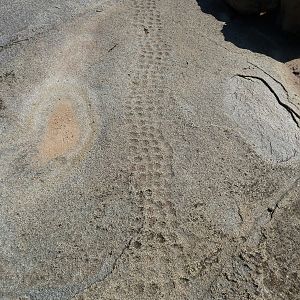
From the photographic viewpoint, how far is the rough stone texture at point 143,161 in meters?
3.42

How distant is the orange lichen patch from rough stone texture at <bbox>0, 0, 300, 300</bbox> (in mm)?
12

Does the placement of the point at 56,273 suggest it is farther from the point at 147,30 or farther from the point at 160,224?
the point at 147,30

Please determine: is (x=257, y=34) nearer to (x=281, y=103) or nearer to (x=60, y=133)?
(x=281, y=103)

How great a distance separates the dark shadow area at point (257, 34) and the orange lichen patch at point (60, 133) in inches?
76.4

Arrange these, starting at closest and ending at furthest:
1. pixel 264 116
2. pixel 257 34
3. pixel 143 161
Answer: pixel 143 161
pixel 264 116
pixel 257 34

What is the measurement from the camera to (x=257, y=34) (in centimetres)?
530

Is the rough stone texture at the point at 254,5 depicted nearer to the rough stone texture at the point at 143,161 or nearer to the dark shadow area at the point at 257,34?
the dark shadow area at the point at 257,34

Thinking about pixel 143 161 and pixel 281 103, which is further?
pixel 281 103

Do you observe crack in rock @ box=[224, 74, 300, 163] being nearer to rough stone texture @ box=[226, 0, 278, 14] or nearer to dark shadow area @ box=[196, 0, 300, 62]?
dark shadow area @ box=[196, 0, 300, 62]

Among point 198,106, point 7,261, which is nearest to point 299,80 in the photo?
point 198,106

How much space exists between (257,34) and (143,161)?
86.1 inches

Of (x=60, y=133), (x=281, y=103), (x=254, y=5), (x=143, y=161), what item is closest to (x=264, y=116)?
(x=281, y=103)

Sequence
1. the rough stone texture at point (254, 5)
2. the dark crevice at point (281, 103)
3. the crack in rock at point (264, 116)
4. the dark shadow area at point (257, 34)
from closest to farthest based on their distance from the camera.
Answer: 1. the crack in rock at point (264, 116)
2. the dark crevice at point (281, 103)
3. the dark shadow area at point (257, 34)
4. the rough stone texture at point (254, 5)

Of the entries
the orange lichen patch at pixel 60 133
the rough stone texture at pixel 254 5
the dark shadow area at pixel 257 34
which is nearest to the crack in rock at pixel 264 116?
the dark shadow area at pixel 257 34
